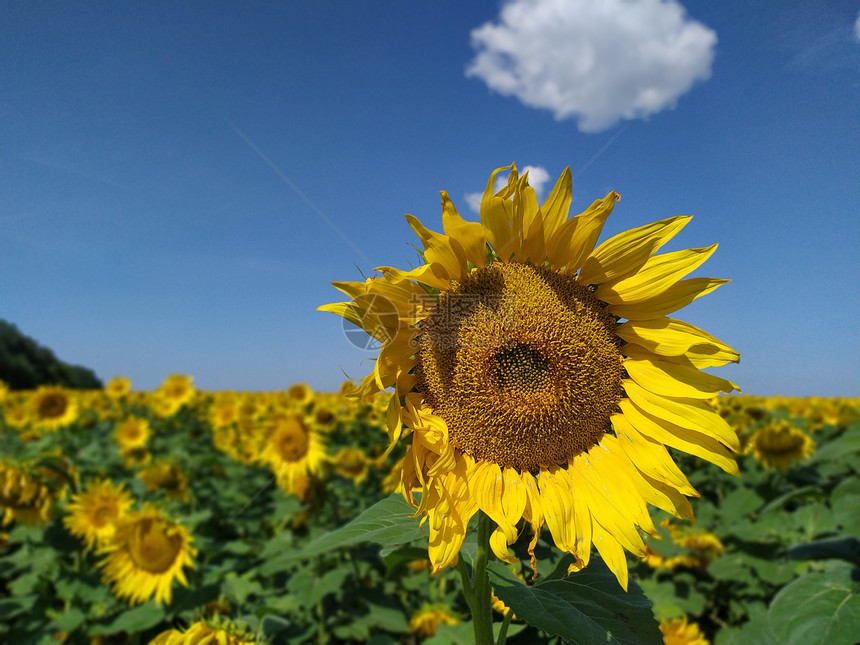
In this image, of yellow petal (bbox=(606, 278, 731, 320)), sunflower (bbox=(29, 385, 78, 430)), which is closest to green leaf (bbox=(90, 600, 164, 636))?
yellow petal (bbox=(606, 278, 731, 320))

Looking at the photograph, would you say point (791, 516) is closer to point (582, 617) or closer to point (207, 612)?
point (582, 617)

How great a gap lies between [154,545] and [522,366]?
3.74 metres

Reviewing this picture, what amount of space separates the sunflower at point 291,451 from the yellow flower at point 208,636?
3.37 meters

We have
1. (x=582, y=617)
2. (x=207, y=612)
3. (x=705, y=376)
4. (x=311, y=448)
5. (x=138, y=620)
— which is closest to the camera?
(x=582, y=617)

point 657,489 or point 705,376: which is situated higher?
point 705,376

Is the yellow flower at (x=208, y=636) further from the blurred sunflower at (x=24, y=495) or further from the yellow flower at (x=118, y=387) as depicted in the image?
the yellow flower at (x=118, y=387)

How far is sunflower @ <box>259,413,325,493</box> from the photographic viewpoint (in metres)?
5.58

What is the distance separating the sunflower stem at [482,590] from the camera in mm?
1462

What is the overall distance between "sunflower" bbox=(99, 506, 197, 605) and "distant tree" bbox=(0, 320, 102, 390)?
4207 centimetres

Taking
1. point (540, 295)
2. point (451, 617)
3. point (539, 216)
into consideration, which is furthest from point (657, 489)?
point (451, 617)

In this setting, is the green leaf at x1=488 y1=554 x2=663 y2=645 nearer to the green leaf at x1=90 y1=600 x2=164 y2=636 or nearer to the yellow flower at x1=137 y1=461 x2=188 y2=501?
the green leaf at x1=90 y1=600 x2=164 y2=636

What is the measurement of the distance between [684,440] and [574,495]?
1.18 feet

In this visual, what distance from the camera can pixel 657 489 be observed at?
1.47 meters

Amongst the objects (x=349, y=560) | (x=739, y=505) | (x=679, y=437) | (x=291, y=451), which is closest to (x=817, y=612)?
(x=679, y=437)
